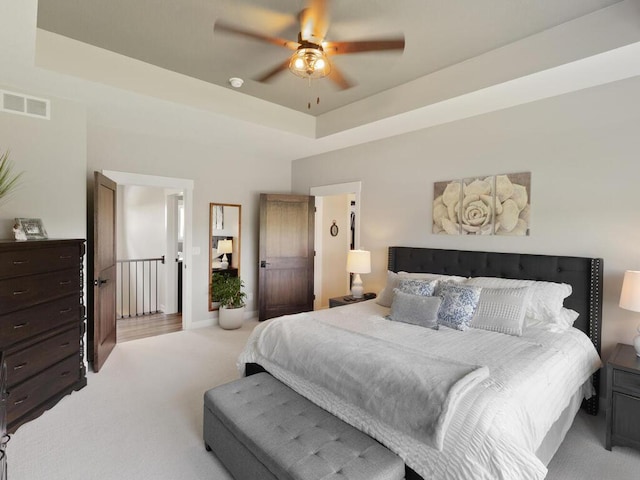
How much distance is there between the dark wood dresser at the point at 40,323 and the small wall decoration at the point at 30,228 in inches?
10.8

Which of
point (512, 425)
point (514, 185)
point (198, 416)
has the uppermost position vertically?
point (514, 185)

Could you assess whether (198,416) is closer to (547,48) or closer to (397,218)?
(397,218)

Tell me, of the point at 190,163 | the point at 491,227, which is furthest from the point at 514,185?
the point at 190,163

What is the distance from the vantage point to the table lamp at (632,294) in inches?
93.6

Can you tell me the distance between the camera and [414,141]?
420cm

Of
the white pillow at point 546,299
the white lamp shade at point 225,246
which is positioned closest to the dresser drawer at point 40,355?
the white lamp shade at point 225,246

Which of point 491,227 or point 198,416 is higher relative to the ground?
point 491,227

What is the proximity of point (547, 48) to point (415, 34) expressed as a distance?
40.3 inches

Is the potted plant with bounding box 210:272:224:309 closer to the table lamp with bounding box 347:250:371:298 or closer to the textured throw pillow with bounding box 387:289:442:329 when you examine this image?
the table lamp with bounding box 347:250:371:298

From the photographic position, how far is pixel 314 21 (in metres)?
2.18

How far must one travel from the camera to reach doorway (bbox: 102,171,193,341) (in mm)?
4613

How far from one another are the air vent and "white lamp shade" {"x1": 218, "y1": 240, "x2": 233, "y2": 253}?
2815 millimetres

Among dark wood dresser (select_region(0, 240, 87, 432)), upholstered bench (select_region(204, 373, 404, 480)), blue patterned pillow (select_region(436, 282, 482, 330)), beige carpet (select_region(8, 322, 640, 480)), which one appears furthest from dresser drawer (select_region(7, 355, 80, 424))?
blue patterned pillow (select_region(436, 282, 482, 330))

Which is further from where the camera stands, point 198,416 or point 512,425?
point 198,416
